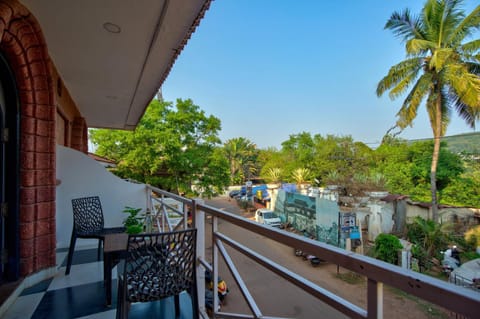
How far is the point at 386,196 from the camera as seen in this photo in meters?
11.0

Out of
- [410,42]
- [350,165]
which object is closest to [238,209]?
[350,165]

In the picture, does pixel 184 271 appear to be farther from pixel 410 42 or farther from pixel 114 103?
pixel 410 42

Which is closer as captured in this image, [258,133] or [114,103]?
[114,103]

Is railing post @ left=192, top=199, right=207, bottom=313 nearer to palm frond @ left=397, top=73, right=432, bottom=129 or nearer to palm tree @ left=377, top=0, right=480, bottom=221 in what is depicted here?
palm tree @ left=377, top=0, right=480, bottom=221

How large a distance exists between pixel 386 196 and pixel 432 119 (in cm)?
387

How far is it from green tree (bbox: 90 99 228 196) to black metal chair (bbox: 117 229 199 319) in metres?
8.66

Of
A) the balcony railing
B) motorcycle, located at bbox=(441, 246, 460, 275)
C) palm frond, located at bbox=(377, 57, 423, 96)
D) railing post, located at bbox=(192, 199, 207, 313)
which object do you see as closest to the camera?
the balcony railing

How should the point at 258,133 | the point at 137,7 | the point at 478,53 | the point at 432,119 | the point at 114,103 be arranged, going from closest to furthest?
the point at 137,7 < the point at 114,103 < the point at 478,53 < the point at 432,119 < the point at 258,133

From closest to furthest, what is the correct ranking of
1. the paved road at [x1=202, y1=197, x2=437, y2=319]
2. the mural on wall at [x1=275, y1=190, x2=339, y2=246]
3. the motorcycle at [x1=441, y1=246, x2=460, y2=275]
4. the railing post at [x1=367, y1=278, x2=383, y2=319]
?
the railing post at [x1=367, y1=278, x2=383, y2=319] → the paved road at [x1=202, y1=197, x2=437, y2=319] → the motorcycle at [x1=441, y1=246, x2=460, y2=275] → the mural on wall at [x1=275, y1=190, x2=339, y2=246]

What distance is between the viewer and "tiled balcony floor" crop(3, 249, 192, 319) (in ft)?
5.88

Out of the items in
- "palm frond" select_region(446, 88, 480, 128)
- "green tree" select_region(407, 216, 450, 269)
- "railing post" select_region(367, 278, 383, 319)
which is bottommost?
"green tree" select_region(407, 216, 450, 269)

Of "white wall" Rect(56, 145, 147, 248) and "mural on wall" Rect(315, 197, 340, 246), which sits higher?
"white wall" Rect(56, 145, 147, 248)

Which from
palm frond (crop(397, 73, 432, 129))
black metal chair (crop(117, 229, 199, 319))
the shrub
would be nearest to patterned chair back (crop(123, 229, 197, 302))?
black metal chair (crop(117, 229, 199, 319))

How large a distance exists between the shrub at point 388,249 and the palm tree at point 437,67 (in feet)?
10.9
